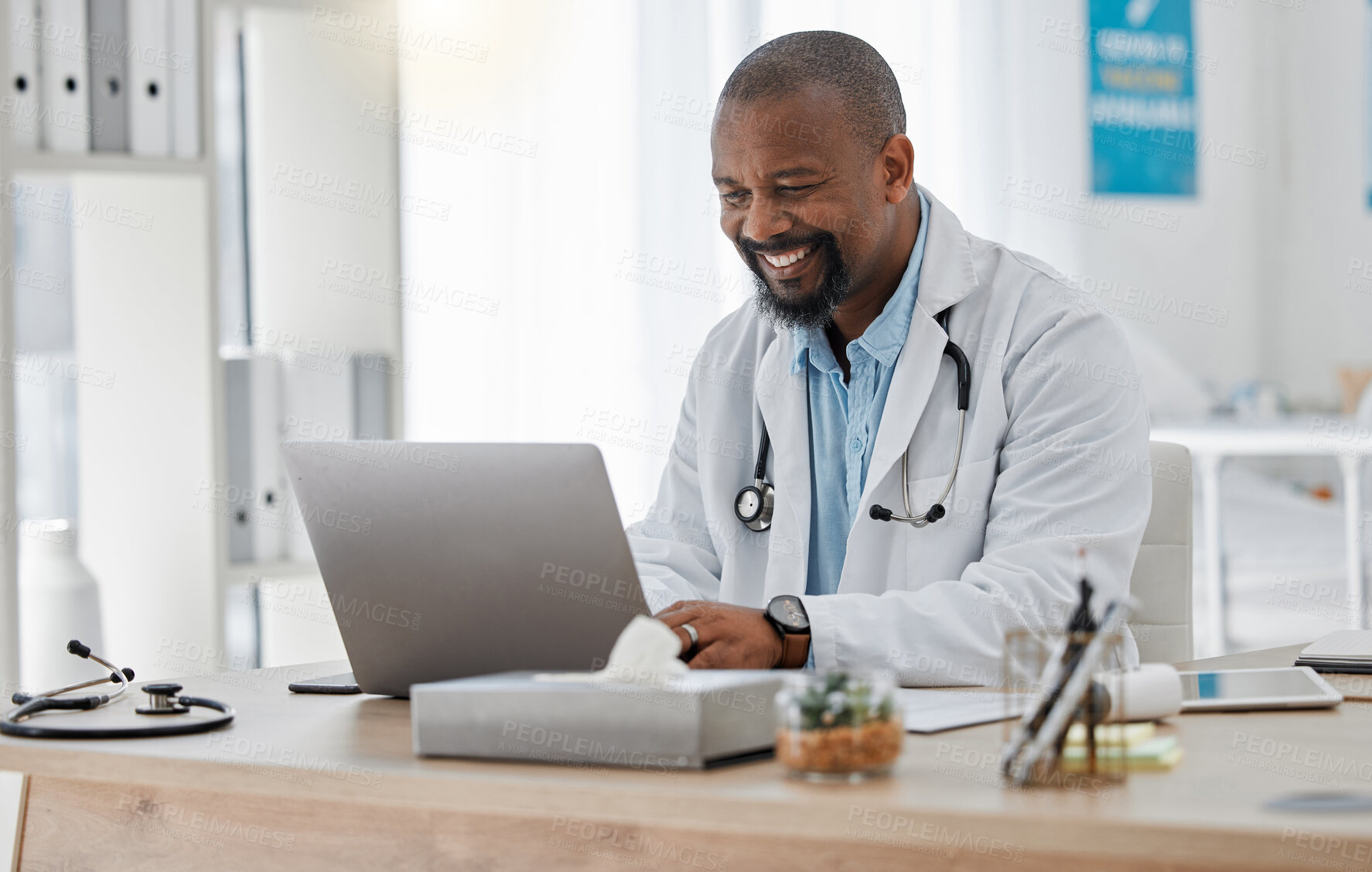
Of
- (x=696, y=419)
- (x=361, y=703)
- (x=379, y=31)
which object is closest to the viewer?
(x=361, y=703)

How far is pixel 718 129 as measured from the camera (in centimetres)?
168

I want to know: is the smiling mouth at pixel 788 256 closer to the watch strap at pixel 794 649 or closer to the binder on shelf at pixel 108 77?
the watch strap at pixel 794 649

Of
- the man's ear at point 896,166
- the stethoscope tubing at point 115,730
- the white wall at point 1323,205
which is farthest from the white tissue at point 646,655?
the white wall at point 1323,205

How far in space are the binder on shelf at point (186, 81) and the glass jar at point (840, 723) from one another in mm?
1968

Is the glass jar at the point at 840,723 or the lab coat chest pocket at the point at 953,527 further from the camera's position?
the lab coat chest pocket at the point at 953,527

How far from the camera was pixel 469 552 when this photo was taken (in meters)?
1.11

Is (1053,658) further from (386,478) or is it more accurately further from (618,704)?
(386,478)

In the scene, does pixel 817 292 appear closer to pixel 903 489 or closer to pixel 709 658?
pixel 903 489

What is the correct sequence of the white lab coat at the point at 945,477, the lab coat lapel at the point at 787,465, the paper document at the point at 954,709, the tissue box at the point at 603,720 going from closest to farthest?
the tissue box at the point at 603,720 < the paper document at the point at 954,709 < the white lab coat at the point at 945,477 < the lab coat lapel at the point at 787,465

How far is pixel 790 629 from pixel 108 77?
5.67 ft

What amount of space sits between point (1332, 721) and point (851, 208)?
88 centimetres

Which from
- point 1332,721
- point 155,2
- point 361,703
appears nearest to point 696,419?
point 361,703

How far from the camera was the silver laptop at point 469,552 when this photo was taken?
106 centimetres

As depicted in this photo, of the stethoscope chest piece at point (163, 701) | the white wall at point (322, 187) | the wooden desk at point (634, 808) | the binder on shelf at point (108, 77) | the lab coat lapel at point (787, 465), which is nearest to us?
the wooden desk at point (634, 808)
